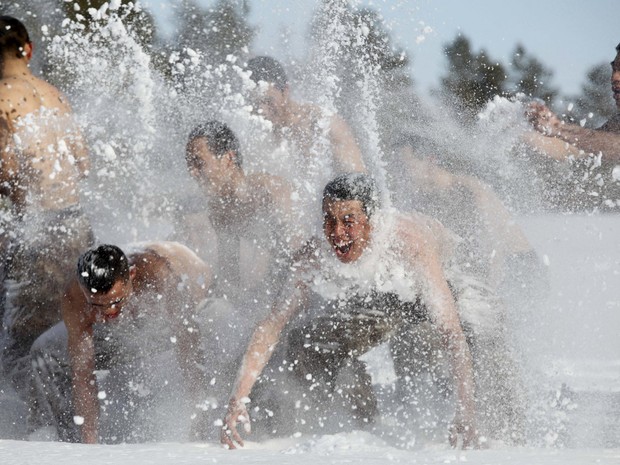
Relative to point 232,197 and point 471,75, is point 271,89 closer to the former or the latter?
point 232,197

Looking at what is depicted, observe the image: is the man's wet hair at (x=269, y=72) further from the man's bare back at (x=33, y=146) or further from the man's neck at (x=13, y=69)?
the man's neck at (x=13, y=69)

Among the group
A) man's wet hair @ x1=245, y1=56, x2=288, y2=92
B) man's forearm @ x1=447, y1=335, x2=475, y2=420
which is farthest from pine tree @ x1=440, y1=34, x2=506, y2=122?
man's forearm @ x1=447, y1=335, x2=475, y2=420

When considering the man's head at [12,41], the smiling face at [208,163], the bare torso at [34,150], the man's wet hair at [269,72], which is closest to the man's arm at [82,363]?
the bare torso at [34,150]

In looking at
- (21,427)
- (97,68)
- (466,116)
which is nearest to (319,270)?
(21,427)

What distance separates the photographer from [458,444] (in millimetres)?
3312

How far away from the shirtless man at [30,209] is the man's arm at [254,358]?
4.43 ft

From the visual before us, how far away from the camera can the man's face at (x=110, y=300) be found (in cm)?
370

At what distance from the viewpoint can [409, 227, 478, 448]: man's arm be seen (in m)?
3.30

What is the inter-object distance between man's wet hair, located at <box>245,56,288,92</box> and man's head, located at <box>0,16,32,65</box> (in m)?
1.27

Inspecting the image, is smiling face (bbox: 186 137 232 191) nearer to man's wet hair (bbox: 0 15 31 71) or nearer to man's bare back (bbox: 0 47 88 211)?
man's bare back (bbox: 0 47 88 211)

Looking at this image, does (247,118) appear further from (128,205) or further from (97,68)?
(97,68)

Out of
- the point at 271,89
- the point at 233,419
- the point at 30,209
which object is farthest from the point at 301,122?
the point at 233,419

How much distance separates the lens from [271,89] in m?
5.07

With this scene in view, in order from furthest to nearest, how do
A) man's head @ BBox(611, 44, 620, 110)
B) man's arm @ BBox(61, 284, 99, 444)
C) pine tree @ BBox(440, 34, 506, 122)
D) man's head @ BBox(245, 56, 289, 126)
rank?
pine tree @ BBox(440, 34, 506, 122), man's head @ BBox(245, 56, 289, 126), man's head @ BBox(611, 44, 620, 110), man's arm @ BBox(61, 284, 99, 444)
